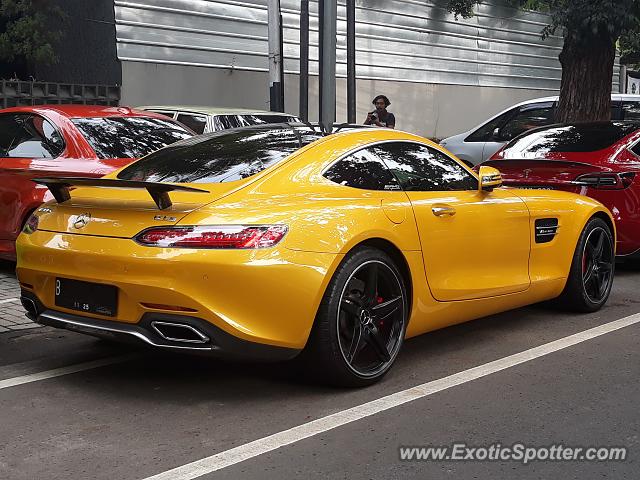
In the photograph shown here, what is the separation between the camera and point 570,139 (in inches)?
346

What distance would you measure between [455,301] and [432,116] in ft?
60.0

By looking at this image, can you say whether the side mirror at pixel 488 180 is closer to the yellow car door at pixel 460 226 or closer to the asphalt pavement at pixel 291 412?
the yellow car door at pixel 460 226

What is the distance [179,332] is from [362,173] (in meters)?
1.46

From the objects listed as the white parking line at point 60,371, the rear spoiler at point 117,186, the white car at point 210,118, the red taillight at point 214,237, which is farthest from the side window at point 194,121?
the red taillight at point 214,237

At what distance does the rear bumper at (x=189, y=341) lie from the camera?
427 cm

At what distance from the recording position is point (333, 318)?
4551 mm

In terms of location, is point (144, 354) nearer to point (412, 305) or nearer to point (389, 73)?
point (412, 305)

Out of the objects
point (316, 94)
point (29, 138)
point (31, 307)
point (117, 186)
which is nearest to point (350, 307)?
point (117, 186)

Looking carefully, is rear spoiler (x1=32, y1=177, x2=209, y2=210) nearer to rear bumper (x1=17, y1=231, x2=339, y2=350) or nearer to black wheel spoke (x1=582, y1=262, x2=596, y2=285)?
rear bumper (x1=17, y1=231, x2=339, y2=350)

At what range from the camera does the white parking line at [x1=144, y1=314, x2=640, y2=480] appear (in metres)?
3.71

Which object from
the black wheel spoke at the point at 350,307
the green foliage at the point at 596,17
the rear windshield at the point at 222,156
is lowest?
the black wheel spoke at the point at 350,307

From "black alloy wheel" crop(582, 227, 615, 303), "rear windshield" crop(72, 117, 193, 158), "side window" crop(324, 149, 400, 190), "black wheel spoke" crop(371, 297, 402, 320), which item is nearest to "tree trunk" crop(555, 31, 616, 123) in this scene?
"black alloy wheel" crop(582, 227, 615, 303)

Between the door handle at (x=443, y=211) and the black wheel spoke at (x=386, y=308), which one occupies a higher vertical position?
the door handle at (x=443, y=211)

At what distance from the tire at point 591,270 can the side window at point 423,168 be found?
4.26 feet
